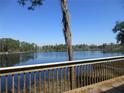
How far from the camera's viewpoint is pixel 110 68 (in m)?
9.82

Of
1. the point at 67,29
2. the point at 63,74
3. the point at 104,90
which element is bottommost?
the point at 104,90

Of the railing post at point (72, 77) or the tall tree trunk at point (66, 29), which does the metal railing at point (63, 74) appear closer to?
the railing post at point (72, 77)

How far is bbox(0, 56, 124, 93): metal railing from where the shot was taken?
6273 mm

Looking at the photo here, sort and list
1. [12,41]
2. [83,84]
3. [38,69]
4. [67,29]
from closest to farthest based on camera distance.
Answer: [38,69]
[83,84]
[67,29]
[12,41]

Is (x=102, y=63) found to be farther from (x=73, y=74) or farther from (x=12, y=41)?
(x=12, y=41)

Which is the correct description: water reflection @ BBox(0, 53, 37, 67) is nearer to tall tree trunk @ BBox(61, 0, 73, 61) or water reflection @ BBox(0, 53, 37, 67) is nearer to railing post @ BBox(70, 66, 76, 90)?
tall tree trunk @ BBox(61, 0, 73, 61)

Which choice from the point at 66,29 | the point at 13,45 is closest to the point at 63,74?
the point at 66,29

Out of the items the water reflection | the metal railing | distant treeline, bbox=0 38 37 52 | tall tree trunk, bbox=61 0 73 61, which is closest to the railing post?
the metal railing

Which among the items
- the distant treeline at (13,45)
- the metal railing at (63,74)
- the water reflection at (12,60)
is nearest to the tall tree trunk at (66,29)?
the metal railing at (63,74)

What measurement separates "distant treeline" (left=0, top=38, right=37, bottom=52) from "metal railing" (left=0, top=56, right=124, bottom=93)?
11818 cm

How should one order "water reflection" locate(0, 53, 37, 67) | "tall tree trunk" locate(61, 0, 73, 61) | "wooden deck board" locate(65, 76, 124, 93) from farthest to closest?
"water reflection" locate(0, 53, 37, 67) < "tall tree trunk" locate(61, 0, 73, 61) < "wooden deck board" locate(65, 76, 124, 93)

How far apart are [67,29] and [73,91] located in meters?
2.93

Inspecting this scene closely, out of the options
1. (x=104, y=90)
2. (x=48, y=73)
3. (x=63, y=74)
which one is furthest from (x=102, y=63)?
(x=48, y=73)

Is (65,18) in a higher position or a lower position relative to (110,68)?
higher
